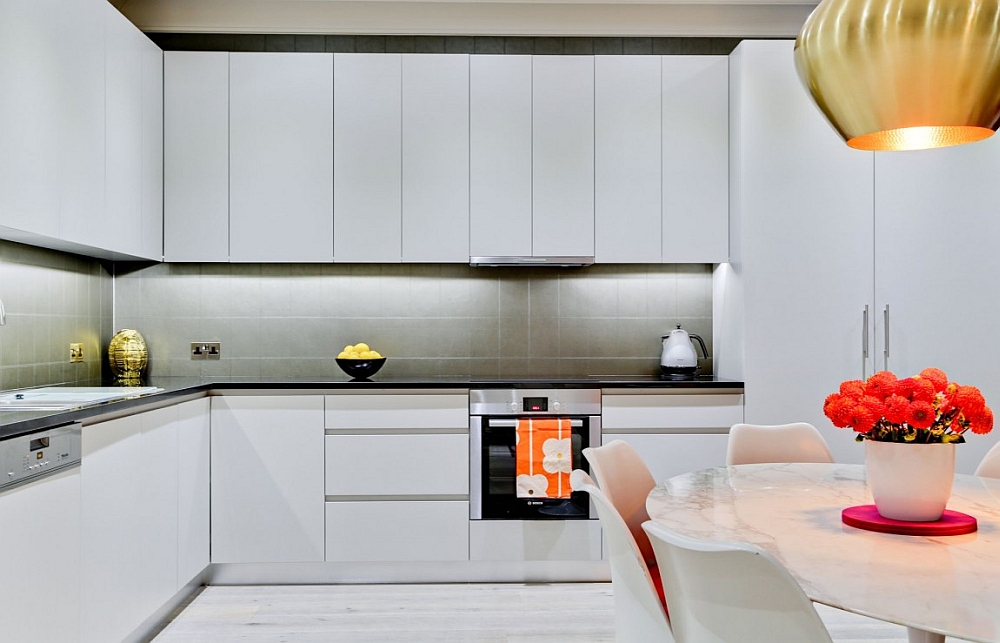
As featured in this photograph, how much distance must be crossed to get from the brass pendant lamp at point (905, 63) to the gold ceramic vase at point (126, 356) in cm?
327

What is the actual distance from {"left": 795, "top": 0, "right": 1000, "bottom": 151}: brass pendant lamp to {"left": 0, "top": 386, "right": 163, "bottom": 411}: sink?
2241 millimetres

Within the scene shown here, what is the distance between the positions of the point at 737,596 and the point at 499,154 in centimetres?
290

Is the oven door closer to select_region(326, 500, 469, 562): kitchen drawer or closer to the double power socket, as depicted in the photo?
select_region(326, 500, 469, 562): kitchen drawer

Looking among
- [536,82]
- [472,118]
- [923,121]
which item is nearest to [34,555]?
[923,121]

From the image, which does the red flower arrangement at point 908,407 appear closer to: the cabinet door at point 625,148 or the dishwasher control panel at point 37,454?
the dishwasher control panel at point 37,454

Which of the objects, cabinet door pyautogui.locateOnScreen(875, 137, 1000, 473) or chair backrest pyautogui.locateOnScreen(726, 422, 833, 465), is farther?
cabinet door pyautogui.locateOnScreen(875, 137, 1000, 473)

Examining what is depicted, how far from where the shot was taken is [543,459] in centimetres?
352

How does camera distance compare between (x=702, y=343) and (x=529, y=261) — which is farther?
(x=702, y=343)

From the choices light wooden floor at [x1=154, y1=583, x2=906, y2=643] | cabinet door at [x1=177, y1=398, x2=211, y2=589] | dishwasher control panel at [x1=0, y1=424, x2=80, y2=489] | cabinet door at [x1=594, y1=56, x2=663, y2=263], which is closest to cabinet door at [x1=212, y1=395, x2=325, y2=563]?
cabinet door at [x1=177, y1=398, x2=211, y2=589]

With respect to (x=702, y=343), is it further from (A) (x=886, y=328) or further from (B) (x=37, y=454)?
(B) (x=37, y=454)

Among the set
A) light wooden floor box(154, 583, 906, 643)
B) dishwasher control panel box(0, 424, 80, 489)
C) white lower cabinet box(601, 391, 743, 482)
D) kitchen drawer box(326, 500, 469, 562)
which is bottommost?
light wooden floor box(154, 583, 906, 643)

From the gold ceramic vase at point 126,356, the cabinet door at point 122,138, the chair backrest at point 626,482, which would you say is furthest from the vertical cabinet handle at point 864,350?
the gold ceramic vase at point 126,356

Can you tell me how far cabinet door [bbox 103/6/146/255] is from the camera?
125 inches

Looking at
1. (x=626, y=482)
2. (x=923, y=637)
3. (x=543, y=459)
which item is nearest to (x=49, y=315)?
(x=543, y=459)
